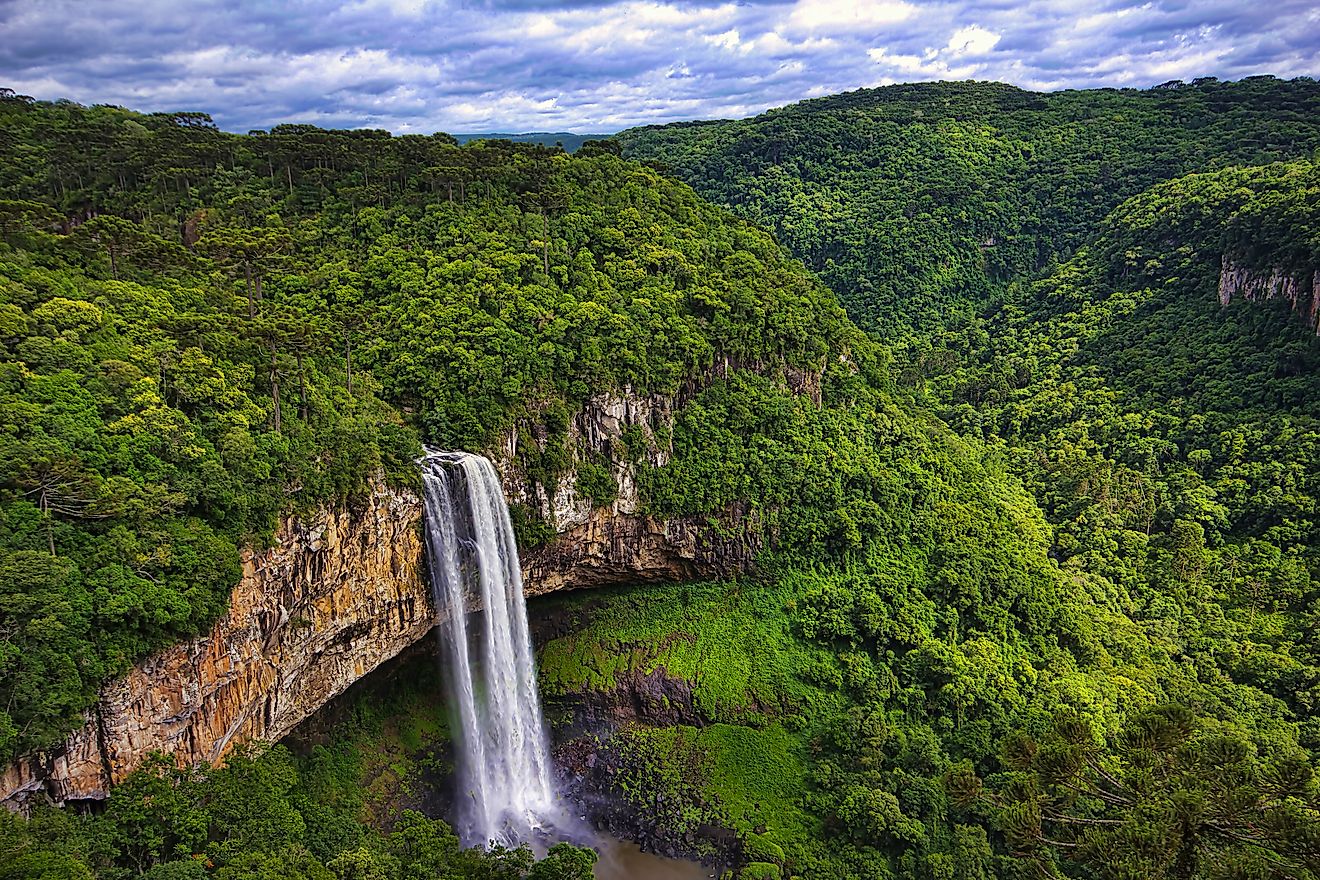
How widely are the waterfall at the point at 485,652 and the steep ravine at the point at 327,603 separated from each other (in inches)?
37.8

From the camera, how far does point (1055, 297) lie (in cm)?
6981

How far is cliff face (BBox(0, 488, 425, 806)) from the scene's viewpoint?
702 inches

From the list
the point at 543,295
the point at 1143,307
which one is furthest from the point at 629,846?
the point at 1143,307

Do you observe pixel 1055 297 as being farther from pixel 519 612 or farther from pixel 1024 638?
pixel 519 612

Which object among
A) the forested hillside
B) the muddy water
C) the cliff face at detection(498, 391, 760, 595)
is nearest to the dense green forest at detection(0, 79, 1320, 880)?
the cliff face at detection(498, 391, 760, 595)

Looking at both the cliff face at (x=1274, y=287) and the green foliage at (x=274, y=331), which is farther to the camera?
the cliff face at (x=1274, y=287)

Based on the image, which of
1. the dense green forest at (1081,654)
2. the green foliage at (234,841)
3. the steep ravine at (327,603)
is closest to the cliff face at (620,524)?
the steep ravine at (327,603)

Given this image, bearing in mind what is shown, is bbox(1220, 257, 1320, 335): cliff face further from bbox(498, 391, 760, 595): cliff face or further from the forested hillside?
bbox(498, 391, 760, 595): cliff face

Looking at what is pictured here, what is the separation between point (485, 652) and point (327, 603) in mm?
6545

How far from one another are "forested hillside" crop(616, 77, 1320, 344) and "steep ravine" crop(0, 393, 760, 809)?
145ft

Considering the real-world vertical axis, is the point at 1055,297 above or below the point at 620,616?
above

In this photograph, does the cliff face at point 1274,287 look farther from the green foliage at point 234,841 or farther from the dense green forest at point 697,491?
the green foliage at point 234,841

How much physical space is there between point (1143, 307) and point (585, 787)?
5501 cm

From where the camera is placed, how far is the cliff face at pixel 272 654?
58.5 feet
